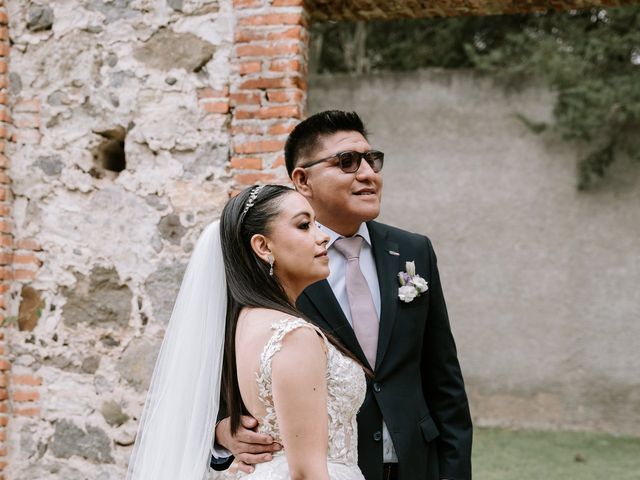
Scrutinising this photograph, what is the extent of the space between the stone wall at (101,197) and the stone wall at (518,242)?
4752mm

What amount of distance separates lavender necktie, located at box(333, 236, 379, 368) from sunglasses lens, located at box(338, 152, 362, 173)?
0.26 metres

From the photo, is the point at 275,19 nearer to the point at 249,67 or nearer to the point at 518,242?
the point at 249,67

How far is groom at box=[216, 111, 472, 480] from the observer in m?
2.85

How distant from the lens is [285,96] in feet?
13.5

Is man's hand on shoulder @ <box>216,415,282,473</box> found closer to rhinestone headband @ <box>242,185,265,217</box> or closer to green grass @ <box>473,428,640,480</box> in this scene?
rhinestone headband @ <box>242,185,265,217</box>

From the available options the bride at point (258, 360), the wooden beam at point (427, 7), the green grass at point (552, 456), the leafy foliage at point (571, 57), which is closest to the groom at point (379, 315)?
the bride at point (258, 360)

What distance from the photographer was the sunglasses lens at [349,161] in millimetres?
2945

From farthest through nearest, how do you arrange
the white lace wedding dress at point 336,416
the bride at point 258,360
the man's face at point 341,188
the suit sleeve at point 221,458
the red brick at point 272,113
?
the red brick at point 272,113 → the man's face at point 341,188 → the suit sleeve at point 221,458 → the white lace wedding dress at point 336,416 → the bride at point 258,360

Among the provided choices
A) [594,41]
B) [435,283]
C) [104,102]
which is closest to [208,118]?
[104,102]

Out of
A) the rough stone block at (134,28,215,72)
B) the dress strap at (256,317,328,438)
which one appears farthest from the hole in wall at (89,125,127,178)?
the dress strap at (256,317,328,438)

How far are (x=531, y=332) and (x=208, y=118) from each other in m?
5.12

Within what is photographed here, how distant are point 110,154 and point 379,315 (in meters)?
2.11

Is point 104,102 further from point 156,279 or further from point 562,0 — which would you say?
point 562,0

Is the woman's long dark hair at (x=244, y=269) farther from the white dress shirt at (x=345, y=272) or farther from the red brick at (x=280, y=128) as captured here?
the red brick at (x=280, y=128)
